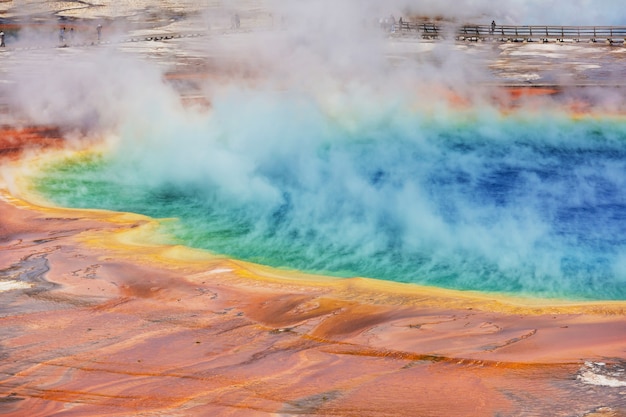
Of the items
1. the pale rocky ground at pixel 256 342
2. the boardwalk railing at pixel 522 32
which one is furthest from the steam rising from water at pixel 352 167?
the boardwalk railing at pixel 522 32

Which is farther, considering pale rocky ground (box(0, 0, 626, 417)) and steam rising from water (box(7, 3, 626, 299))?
steam rising from water (box(7, 3, 626, 299))

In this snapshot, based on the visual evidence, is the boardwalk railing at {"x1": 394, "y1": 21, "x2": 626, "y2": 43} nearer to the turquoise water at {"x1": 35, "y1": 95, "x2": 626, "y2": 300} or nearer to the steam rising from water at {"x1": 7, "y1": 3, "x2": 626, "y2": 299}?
the steam rising from water at {"x1": 7, "y1": 3, "x2": 626, "y2": 299}

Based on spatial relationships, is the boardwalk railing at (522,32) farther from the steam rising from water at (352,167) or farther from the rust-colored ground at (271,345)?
the rust-colored ground at (271,345)

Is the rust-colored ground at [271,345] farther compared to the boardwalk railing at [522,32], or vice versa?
the boardwalk railing at [522,32]

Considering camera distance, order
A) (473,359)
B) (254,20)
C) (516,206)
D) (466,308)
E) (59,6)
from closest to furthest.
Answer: (473,359) → (466,308) → (516,206) → (254,20) → (59,6)

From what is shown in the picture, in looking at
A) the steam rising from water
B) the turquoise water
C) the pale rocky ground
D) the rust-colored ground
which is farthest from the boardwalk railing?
the rust-colored ground

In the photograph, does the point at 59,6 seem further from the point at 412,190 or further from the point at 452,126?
the point at 412,190

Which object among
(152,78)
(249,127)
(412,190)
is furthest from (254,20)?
(412,190)
